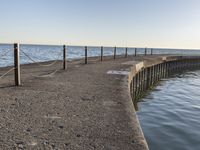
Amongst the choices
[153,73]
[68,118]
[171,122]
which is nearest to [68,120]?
[68,118]

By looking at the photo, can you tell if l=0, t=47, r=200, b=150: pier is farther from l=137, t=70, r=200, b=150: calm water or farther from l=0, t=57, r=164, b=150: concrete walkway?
l=137, t=70, r=200, b=150: calm water

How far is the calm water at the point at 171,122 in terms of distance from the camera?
658cm

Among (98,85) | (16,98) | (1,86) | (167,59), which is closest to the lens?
(16,98)

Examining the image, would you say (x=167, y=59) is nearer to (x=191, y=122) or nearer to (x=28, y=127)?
(x=191, y=122)

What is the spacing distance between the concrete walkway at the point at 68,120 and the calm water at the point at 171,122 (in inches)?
62.4

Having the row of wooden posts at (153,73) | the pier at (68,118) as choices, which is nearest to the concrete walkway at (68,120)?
the pier at (68,118)

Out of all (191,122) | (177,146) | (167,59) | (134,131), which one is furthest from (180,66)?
(134,131)

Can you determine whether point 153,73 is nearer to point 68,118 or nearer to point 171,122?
point 171,122

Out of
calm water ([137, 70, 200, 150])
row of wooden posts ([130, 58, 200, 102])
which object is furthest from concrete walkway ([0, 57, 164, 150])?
row of wooden posts ([130, 58, 200, 102])

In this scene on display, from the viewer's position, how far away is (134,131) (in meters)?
4.16

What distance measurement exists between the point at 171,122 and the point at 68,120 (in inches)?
199

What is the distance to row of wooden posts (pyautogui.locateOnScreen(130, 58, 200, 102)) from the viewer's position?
48.3 feet

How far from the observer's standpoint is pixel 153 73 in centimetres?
2214

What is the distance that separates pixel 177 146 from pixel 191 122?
8.55ft
